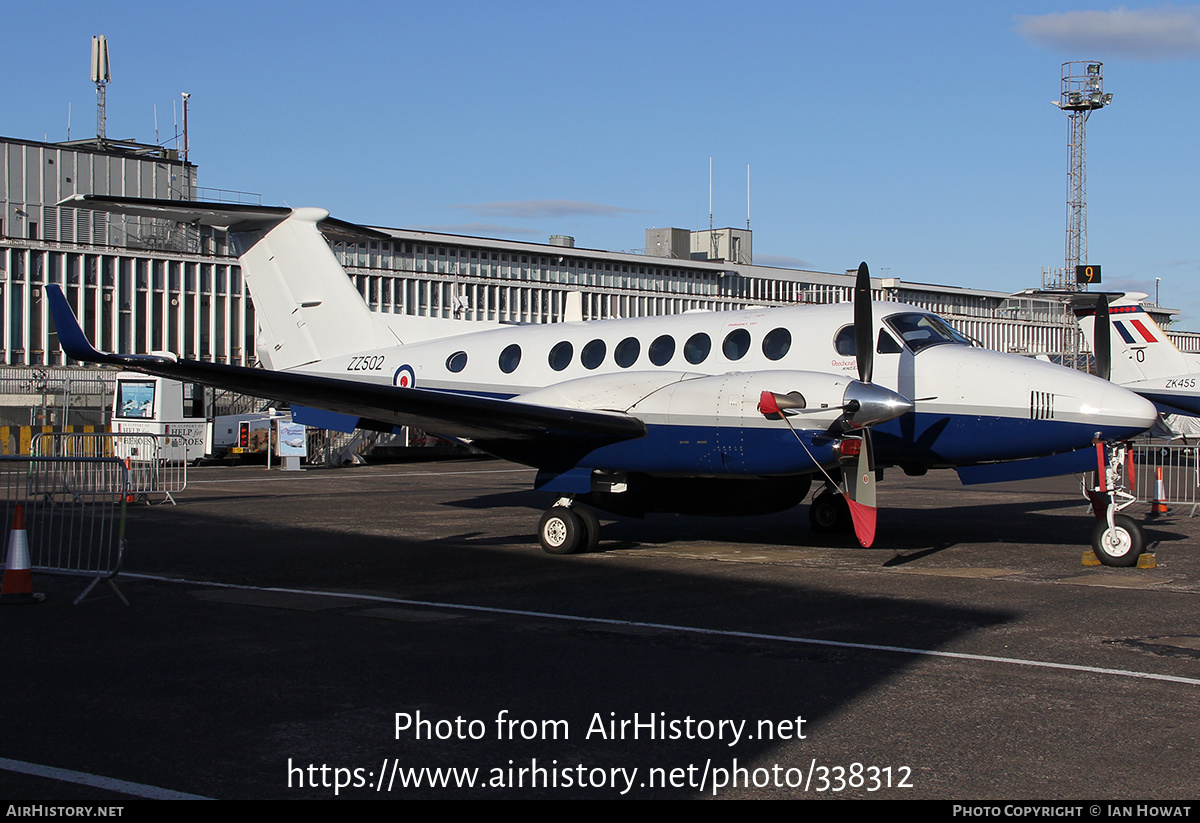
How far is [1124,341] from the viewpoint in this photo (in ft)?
105

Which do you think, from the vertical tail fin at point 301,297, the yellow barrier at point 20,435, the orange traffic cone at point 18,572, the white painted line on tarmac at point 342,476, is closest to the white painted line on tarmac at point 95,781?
the orange traffic cone at point 18,572

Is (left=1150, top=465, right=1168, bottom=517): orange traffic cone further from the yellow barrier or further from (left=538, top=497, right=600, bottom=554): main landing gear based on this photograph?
the yellow barrier

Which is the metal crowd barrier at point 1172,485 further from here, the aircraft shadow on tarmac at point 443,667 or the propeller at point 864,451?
the aircraft shadow on tarmac at point 443,667

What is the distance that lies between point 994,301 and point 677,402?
63313mm

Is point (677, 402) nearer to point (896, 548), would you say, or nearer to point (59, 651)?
point (896, 548)

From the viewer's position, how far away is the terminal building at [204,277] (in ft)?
153

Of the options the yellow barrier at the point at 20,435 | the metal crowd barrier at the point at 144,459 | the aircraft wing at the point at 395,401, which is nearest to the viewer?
the aircraft wing at the point at 395,401

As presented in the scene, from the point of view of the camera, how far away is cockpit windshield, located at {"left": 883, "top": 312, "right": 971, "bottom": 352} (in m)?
12.7

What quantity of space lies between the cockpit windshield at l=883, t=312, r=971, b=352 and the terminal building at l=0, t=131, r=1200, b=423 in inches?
1126

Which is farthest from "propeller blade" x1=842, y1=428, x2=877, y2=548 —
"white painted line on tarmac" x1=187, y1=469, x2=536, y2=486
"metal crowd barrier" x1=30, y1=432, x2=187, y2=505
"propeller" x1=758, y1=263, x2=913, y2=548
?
"white painted line on tarmac" x1=187, y1=469, x2=536, y2=486

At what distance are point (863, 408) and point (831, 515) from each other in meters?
4.12

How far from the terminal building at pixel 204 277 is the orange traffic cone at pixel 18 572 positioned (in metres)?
31.0
